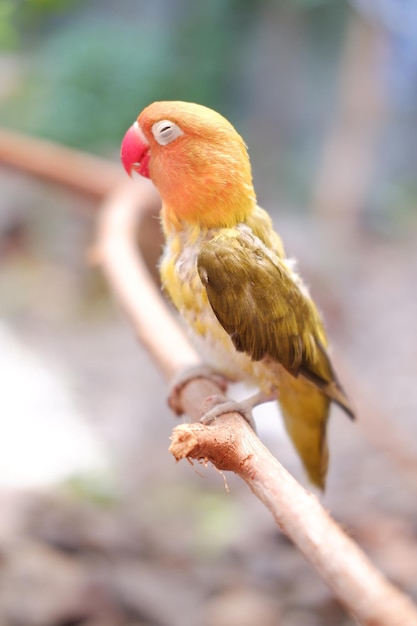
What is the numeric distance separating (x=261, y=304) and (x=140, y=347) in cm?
143

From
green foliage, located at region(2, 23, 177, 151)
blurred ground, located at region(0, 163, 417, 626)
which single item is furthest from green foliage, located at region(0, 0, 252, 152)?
blurred ground, located at region(0, 163, 417, 626)

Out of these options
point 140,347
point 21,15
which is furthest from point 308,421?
point 21,15

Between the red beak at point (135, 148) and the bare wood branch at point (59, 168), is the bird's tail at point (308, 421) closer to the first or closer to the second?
the red beak at point (135, 148)

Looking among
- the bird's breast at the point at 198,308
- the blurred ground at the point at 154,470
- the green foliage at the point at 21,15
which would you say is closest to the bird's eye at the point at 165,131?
the bird's breast at the point at 198,308

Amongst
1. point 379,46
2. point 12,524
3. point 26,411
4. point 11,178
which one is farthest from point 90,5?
point 12,524

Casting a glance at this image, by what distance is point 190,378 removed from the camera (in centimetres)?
99

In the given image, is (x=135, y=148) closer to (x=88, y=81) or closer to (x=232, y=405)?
(x=232, y=405)

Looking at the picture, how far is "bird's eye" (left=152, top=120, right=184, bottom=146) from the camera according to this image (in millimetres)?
723

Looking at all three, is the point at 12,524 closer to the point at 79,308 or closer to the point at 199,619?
the point at 199,619

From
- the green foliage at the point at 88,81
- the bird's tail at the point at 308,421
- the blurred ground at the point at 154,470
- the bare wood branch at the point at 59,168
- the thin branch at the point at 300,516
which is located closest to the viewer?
the thin branch at the point at 300,516

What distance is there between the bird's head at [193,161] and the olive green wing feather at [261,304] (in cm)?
4

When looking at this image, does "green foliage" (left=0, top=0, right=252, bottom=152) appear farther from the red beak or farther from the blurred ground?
the red beak

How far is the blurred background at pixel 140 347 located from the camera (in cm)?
136

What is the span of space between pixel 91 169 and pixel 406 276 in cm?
126
